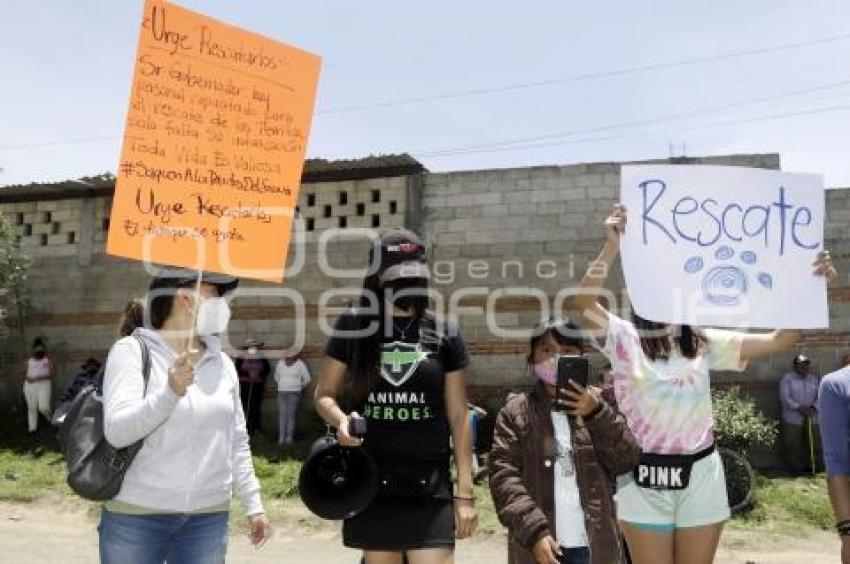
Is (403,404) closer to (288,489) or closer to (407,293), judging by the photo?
(407,293)

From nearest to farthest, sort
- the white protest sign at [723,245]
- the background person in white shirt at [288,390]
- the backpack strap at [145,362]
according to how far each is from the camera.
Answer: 1. the backpack strap at [145,362]
2. the white protest sign at [723,245]
3. the background person in white shirt at [288,390]

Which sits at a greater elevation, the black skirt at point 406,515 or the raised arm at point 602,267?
the raised arm at point 602,267

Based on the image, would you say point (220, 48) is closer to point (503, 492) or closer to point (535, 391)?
point (535, 391)

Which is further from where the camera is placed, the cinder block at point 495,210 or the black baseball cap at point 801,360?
the cinder block at point 495,210

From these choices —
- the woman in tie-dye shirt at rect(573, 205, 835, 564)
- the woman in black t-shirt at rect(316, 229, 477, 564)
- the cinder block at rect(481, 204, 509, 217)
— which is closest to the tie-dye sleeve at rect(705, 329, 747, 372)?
the woman in tie-dye shirt at rect(573, 205, 835, 564)

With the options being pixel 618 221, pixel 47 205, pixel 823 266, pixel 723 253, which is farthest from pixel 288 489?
pixel 47 205

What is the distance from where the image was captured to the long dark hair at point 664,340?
3377 millimetres

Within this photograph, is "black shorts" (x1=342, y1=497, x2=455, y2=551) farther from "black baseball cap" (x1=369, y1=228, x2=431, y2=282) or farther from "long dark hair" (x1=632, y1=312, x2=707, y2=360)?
"long dark hair" (x1=632, y1=312, x2=707, y2=360)

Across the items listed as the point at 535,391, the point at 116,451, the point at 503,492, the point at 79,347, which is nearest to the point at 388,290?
the point at 535,391

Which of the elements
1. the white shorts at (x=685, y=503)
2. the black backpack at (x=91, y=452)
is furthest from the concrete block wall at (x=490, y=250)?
the black backpack at (x=91, y=452)

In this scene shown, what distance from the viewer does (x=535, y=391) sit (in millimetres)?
3182

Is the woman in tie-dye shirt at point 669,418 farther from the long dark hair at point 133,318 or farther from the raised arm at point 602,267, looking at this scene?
the long dark hair at point 133,318

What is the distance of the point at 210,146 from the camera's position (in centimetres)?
318

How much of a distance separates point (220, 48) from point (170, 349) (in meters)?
1.26
